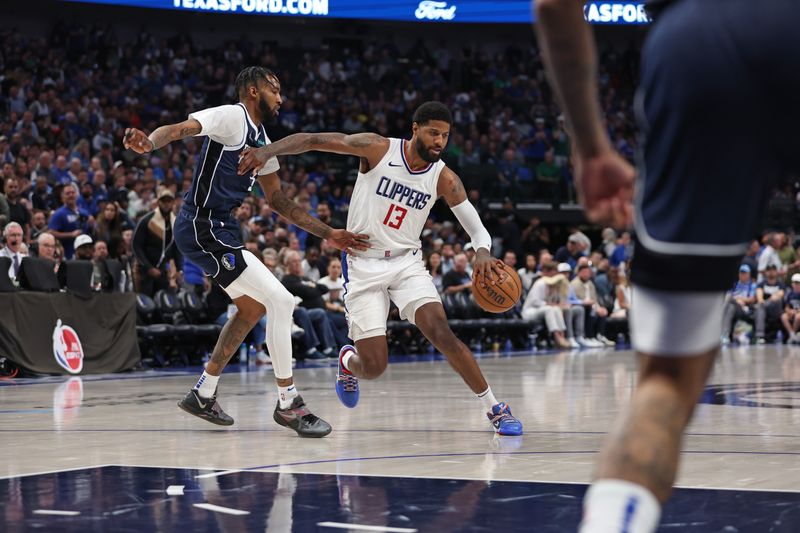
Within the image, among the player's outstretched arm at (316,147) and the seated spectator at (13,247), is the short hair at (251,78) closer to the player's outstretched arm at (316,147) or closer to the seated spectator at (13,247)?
the player's outstretched arm at (316,147)

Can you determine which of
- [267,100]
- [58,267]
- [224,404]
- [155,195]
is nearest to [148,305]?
[58,267]

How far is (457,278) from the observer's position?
17719 mm

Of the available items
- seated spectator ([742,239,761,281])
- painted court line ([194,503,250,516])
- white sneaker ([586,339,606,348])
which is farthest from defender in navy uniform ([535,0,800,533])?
seated spectator ([742,239,761,281])

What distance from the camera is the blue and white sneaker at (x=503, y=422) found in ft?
22.1

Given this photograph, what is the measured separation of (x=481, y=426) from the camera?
730cm

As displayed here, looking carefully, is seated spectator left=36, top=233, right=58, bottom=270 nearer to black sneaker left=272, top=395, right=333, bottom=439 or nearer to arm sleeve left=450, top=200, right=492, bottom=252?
black sneaker left=272, top=395, right=333, bottom=439

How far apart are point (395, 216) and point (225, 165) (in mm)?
1110

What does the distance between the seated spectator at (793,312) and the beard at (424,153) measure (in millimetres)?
14957

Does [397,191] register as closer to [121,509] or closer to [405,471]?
[405,471]

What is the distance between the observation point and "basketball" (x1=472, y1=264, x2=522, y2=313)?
23.4ft

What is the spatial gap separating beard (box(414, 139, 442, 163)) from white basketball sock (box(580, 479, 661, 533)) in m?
4.94

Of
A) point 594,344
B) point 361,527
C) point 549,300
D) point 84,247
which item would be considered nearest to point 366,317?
point 361,527

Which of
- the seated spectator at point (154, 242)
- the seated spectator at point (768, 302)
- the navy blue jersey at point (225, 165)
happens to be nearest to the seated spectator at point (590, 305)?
the seated spectator at point (768, 302)

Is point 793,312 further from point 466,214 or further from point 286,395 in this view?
point 286,395
